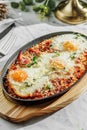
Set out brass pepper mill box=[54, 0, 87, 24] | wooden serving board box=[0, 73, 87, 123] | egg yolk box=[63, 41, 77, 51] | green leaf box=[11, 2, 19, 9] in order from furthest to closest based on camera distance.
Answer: green leaf box=[11, 2, 19, 9] → brass pepper mill box=[54, 0, 87, 24] → egg yolk box=[63, 41, 77, 51] → wooden serving board box=[0, 73, 87, 123]

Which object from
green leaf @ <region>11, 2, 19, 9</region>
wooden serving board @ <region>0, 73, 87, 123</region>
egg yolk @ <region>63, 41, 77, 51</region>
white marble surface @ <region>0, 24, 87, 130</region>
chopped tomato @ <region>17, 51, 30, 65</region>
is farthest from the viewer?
green leaf @ <region>11, 2, 19, 9</region>

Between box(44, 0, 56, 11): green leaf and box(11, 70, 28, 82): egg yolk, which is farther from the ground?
box(44, 0, 56, 11): green leaf

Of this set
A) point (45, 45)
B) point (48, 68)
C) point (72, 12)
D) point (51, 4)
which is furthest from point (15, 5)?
point (48, 68)

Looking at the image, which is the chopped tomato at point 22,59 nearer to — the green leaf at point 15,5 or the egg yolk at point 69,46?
the egg yolk at point 69,46

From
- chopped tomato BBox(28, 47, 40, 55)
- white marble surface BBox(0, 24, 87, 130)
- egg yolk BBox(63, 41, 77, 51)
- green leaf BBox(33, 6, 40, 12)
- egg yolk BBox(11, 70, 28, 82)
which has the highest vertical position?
green leaf BBox(33, 6, 40, 12)

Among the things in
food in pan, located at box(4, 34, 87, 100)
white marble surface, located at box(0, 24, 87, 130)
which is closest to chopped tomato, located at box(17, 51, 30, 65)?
food in pan, located at box(4, 34, 87, 100)

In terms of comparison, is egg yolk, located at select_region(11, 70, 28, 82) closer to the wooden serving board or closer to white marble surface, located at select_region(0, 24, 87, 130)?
→ the wooden serving board

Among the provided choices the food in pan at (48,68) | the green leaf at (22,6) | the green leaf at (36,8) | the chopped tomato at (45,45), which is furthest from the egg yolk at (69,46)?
the green leaf at (22,6)
